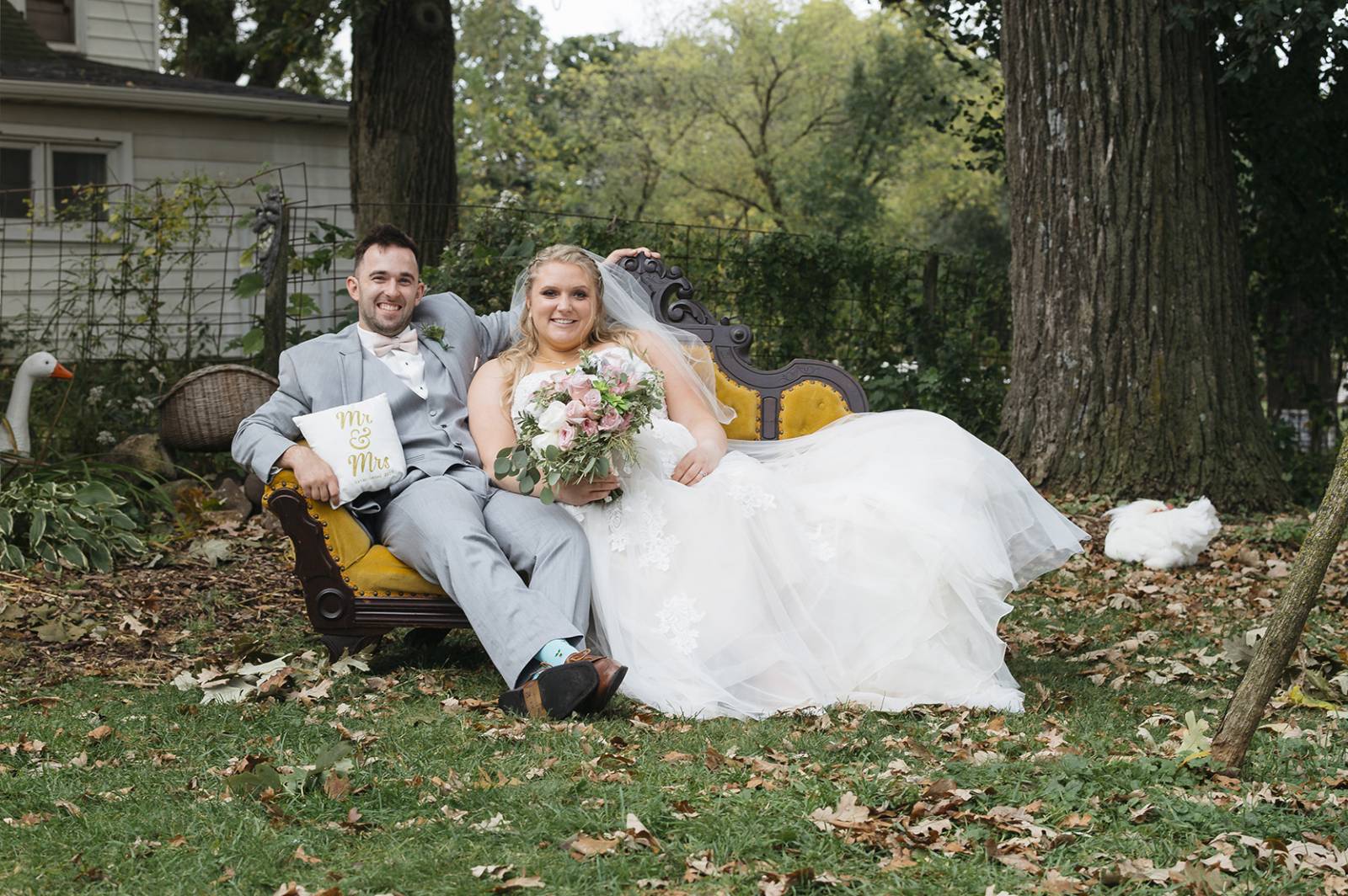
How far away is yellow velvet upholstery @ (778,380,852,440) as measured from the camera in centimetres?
557

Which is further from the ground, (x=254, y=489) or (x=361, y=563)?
(x=361, y=563)

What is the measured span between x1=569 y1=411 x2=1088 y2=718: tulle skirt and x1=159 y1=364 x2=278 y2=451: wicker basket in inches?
166

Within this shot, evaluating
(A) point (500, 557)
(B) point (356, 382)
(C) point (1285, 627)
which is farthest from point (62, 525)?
(C) point (1285, 627)

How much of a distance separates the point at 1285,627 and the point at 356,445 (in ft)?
10.3

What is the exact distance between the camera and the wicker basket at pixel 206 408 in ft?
27.1

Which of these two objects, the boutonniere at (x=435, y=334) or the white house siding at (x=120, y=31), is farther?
the white house siding at (x=120, y=31)

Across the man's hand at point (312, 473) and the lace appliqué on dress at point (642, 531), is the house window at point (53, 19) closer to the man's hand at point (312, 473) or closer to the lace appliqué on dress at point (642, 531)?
the man's hand at point (312, 473)

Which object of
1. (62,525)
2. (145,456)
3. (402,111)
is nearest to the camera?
(62,525)

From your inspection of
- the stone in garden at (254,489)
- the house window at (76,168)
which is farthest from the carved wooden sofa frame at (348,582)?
the house window at (76,168)

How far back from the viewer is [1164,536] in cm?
698

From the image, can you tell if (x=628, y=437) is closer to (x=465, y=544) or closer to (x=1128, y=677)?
(x=465, y=544)

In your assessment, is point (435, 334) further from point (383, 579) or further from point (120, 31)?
point (120, 31)

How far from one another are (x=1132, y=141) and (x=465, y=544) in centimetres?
521

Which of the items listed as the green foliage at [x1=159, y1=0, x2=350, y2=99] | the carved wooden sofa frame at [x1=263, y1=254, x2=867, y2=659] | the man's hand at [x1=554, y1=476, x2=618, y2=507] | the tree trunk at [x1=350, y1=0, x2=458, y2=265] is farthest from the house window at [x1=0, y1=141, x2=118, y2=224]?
the man's hand at [x1=554, y1=476, x2=618, y2=507]
